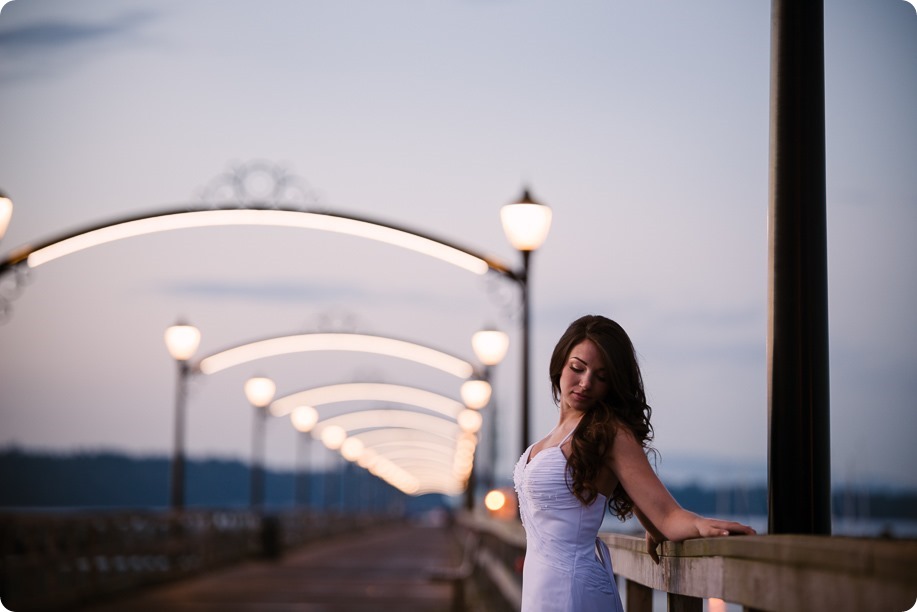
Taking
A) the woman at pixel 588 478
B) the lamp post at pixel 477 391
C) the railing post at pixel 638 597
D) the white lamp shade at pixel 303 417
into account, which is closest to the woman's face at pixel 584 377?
the woman at pixel 588 478

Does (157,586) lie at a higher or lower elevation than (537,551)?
lower

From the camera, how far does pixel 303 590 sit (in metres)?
23.2

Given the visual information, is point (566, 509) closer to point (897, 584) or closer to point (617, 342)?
point (617, 342)

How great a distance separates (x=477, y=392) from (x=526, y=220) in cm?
1852

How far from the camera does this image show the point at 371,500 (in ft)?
334

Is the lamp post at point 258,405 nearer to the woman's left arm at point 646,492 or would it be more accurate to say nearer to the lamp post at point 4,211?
the lamp post at point 4,211

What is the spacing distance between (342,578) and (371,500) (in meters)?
75.5

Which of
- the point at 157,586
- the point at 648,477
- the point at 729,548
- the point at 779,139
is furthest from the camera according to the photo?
the point at 157,586

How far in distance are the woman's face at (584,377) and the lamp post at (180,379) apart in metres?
20.5

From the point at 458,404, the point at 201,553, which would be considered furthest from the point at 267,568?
the point at 458,404

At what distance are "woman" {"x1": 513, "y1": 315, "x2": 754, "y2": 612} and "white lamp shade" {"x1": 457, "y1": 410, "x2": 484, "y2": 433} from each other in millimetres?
34440

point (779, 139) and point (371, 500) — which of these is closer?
point (779, 139)

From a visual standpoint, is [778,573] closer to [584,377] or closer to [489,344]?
[584,377]

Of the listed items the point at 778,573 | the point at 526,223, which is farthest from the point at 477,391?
the point at 778,573
